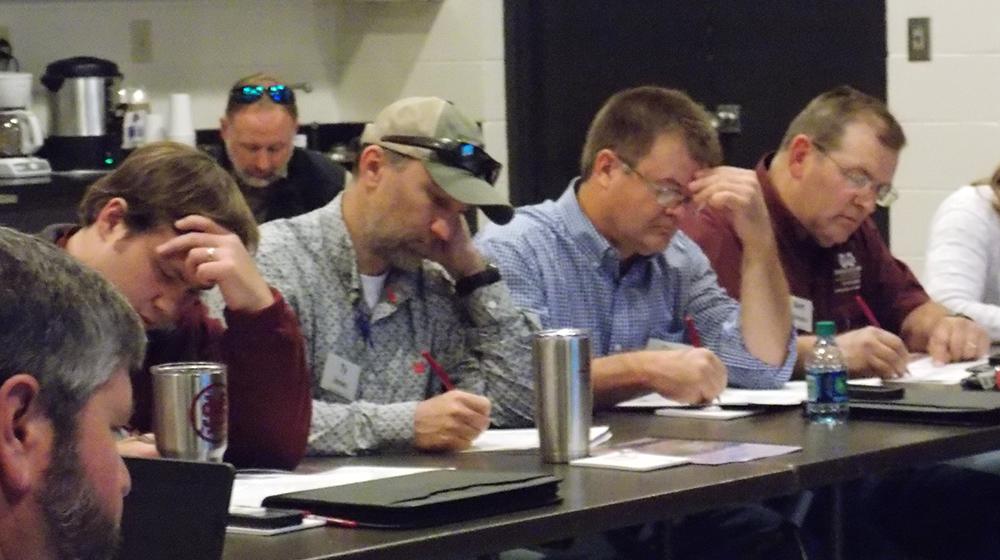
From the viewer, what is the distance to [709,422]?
2.67 metres

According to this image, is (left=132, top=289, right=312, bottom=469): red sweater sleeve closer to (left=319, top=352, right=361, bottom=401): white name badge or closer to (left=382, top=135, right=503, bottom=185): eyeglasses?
(left=319, top=352, right=361, bottom=401): white name badge

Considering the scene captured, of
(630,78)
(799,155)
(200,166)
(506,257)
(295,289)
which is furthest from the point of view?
(630,78)

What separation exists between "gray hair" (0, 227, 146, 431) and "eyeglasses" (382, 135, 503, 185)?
1.61 metres

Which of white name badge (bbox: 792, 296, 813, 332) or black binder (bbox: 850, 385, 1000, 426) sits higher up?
white name badge (bbox: 792, 296, 813, 332)

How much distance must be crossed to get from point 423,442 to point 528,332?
1.39ft

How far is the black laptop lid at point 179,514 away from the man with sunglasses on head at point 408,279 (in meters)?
0.79

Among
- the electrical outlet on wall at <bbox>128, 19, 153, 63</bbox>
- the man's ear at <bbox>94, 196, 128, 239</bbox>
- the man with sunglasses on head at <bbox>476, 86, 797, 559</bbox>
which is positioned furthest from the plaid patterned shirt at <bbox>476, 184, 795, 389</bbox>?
the electrical outlet on wall at <bbox>128, 19, 153, 63</bbox>

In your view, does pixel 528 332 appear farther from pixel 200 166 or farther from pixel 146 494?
pixel 146 494

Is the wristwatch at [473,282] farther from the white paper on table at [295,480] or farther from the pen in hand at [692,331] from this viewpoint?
the pen in hand at [692,331]

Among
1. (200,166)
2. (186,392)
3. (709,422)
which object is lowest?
(709,422)

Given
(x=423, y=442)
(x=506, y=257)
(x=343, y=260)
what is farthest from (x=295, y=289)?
(x=506, y=257)

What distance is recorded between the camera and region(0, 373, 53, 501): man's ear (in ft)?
3.02

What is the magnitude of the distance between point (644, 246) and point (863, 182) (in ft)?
2.14

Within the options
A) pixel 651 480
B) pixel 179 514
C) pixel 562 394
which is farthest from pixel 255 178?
pixel 179 514
